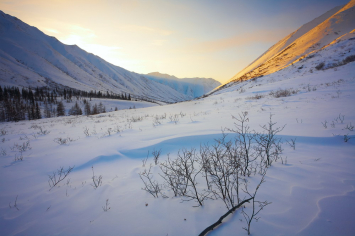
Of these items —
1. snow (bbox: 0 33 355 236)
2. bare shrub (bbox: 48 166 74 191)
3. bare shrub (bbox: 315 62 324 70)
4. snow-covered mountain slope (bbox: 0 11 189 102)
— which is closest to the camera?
snow (bbox: 0 33 355 236)

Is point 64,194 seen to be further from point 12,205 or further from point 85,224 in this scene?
point 85,224

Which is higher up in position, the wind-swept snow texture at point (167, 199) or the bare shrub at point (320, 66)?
the bare shrub at point (320, 66)

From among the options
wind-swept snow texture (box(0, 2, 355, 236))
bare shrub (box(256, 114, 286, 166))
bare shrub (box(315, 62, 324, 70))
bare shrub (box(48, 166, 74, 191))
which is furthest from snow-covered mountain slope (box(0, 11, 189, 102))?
bare shrub (box(315, 62, 324, 70))

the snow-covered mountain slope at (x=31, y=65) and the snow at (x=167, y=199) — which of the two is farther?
the snow-covered mountain slope at (x=31, y=65)

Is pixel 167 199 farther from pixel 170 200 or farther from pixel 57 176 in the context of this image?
pixel 57 176

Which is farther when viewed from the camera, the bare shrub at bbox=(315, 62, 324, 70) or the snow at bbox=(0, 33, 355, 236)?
the bare shrub at bbox=(315, 62, 324, 70)

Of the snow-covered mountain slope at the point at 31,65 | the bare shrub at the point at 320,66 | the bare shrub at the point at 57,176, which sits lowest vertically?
the bare shrub at the point at 57,176

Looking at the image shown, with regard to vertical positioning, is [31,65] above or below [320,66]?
above

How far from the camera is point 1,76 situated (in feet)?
298

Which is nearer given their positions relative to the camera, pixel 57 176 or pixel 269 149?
pixel 269 149

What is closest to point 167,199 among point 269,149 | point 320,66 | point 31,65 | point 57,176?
point 269,149

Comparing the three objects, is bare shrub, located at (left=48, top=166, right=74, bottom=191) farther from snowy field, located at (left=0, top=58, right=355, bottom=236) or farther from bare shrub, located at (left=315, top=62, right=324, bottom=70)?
bare shrub, located at (left=315, top=62, right=324, bottom=70)

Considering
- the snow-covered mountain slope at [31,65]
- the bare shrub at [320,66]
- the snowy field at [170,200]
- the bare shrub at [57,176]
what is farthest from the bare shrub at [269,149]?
the snow-covered mountain slope at [31,65]

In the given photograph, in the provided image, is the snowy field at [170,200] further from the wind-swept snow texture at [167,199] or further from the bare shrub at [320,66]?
the bare shrub at [320,66]
